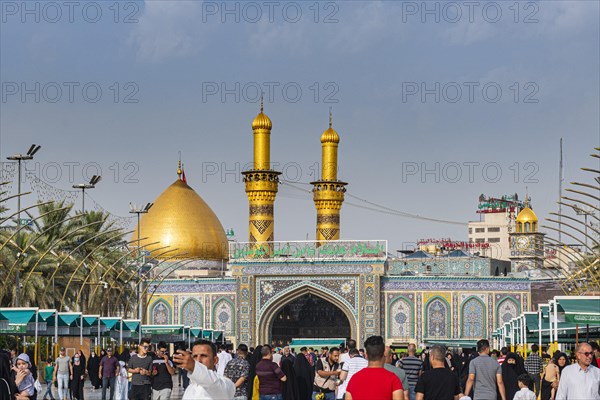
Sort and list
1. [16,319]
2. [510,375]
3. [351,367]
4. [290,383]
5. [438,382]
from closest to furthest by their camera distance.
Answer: [438,382]
[351,367]
[510,375]
[290,383]
[16,319]

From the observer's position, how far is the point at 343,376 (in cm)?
1684

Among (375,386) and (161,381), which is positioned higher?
(375,386)

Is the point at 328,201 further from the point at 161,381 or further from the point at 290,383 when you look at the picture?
the point at 161,381

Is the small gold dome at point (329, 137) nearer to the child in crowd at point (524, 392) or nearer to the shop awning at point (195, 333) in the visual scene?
the shop awning at point (195, 333)

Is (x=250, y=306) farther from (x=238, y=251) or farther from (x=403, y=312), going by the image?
(x=403, y=312)

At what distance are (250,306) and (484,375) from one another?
44.2 metres

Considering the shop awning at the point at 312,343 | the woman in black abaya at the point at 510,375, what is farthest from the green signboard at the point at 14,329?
the shop awning at the point at 312,343

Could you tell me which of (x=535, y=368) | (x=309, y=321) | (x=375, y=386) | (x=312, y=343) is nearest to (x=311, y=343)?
(x=312, y=343)

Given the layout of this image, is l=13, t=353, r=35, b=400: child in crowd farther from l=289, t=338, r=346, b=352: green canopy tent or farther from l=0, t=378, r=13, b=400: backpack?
l=289, t=338, r=346, b=352: green canopy tent

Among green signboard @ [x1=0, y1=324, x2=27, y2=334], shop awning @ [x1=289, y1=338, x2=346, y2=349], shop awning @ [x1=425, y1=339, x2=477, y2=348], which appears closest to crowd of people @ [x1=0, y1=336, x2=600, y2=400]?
green signboard @ [x1=0, y1=324, x2=27, y2=334]

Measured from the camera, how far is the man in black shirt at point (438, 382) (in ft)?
41.6

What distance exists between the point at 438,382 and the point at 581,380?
1353 mm

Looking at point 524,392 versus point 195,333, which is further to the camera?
point 195,333

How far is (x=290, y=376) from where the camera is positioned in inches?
796
